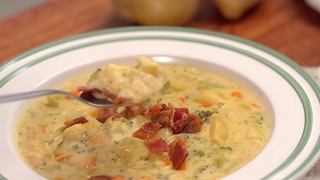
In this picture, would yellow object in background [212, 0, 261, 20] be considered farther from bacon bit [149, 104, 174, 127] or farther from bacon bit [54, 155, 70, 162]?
bacon bit [54, 155, 70, 162]

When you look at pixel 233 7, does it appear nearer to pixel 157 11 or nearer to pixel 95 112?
pixel 157 11

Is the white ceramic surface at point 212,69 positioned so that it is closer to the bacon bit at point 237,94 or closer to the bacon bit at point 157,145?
the bacon bit at point 237,94

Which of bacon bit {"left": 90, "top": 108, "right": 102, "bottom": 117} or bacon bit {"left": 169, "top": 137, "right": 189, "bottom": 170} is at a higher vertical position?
bacon bit {"left": 90, "top": 108, "right": 102, "bottom": 117}

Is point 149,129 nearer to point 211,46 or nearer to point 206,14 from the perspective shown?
point 211,46

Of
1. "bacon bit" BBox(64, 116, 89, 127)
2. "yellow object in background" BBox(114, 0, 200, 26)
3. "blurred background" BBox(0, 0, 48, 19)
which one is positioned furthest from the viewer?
"blurred background" BBox(0, 0, 48, 19)

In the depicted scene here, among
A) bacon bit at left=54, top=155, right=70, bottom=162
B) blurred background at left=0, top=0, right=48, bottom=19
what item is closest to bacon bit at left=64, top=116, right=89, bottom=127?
bacon bit at left=54, top=155, right=70, bottom=162

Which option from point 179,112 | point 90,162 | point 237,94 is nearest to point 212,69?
point 237,94
